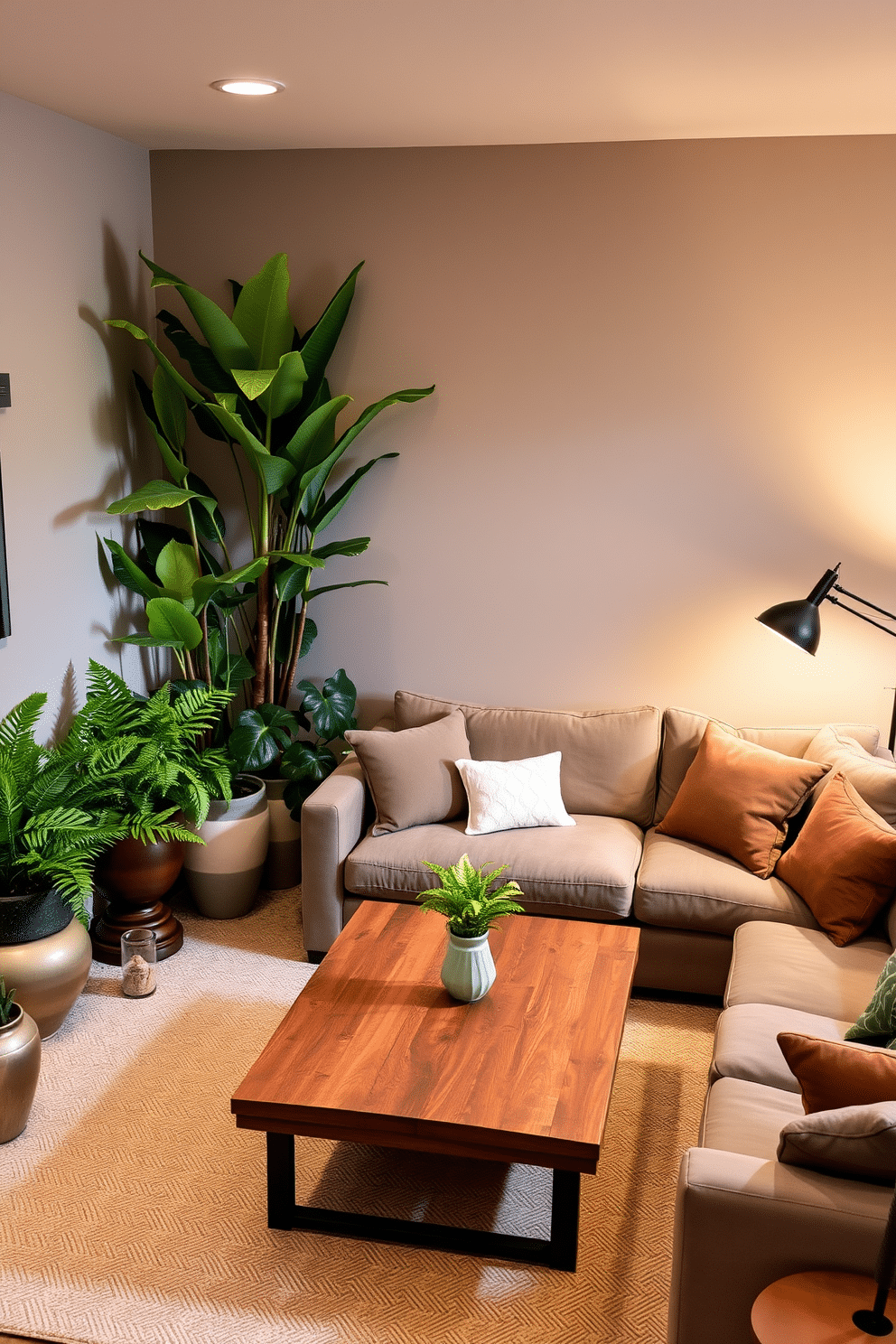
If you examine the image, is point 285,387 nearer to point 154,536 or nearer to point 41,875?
point 154,536

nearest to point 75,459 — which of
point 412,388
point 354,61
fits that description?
point 412,388

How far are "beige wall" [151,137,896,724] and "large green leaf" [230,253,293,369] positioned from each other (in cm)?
36

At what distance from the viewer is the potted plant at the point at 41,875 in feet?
9.96

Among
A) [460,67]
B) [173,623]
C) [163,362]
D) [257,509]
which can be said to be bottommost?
[173,623]

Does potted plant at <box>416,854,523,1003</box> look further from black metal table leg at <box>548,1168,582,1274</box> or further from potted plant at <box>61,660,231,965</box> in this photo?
potted plant at <box>61,660,231,965</box>

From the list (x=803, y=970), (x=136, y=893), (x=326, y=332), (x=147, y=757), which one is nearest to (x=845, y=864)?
(x=803, y=970)

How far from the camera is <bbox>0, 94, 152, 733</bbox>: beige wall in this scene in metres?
3.39

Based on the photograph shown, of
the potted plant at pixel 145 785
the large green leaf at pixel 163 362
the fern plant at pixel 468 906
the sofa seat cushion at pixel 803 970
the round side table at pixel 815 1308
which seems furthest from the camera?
the large green leaf at pixel 163 362

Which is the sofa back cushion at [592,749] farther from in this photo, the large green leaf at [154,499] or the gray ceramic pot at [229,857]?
the large green leaf at [154,499]

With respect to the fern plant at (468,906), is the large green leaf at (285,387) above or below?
above

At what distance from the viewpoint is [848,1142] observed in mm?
1850

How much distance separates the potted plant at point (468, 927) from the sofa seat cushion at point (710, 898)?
84cm

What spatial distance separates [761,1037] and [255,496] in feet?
9.08

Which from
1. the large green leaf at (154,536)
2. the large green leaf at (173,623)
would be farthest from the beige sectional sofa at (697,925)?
the large green leaf at (154,536)
